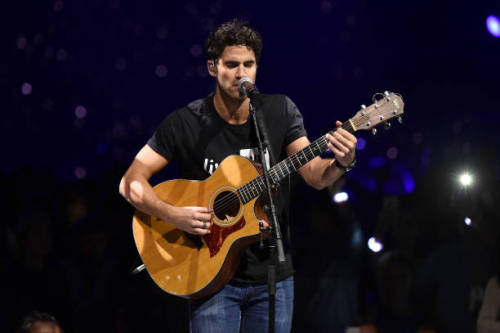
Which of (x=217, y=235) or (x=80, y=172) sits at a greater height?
(x=80, y=172)

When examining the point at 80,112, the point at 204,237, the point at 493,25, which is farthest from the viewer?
the point at 80,112

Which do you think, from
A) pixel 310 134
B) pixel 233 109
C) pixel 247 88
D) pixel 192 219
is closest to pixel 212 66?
pixel 233 109

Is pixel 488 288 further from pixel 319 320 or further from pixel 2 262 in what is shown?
pixel 2 262

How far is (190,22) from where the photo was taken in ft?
15.7

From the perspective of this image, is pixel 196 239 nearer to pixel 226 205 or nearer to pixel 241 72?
pixel 226 205

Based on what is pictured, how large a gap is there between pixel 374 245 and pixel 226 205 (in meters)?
2.25

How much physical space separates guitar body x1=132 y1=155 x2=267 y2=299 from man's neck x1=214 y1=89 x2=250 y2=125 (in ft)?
0.69

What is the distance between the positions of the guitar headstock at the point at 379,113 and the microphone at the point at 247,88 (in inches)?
18.5

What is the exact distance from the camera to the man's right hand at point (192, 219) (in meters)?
2.62

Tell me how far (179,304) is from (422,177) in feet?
7.64

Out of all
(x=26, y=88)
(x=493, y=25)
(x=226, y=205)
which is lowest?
(x=226, y=205)

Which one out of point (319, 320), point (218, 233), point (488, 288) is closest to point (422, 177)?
point (488, 288)

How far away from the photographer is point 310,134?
4703 millimetres

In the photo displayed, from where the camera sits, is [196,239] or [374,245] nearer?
[196,239]
